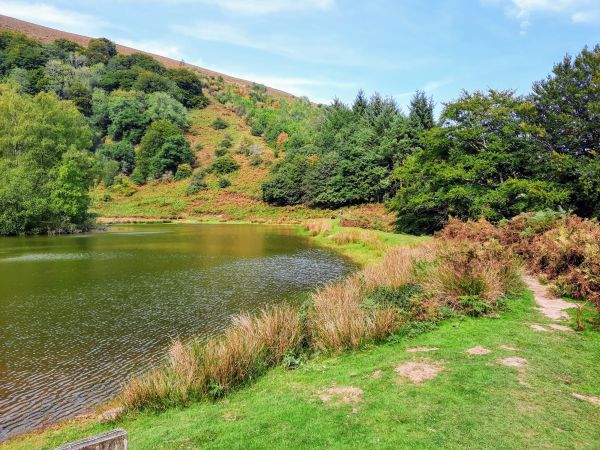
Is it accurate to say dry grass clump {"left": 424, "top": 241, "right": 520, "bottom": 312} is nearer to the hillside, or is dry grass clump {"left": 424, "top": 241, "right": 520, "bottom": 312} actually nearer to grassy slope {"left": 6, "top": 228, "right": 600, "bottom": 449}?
grassy slope {"left": 6, "top": 228, "right": 600, "bottom": 449}

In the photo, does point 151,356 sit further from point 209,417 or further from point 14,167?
point 14,167

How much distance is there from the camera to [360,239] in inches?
1111

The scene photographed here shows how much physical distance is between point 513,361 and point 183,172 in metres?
77.8

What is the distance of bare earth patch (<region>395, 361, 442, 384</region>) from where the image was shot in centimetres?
628

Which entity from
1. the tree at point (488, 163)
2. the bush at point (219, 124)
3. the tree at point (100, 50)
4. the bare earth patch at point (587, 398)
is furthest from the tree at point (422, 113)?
the tree at point (100, 50)

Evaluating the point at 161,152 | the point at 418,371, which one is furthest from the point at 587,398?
the point at 161,152

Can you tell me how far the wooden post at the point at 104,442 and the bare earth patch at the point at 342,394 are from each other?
424 cm

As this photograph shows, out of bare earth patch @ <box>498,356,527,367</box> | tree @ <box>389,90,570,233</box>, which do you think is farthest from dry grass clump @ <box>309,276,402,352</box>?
tree @ <box>389,90,570,233</box>

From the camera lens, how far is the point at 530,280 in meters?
12.8

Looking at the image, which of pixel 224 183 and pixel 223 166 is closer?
pixel 224 183

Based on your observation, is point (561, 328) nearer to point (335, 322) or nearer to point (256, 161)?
point (335, 322)

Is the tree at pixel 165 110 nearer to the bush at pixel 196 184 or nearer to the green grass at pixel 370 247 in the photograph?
the bush at pixel 196 184

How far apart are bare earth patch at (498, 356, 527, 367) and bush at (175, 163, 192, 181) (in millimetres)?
77210

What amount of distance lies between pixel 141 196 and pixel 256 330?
69231 millimetres
